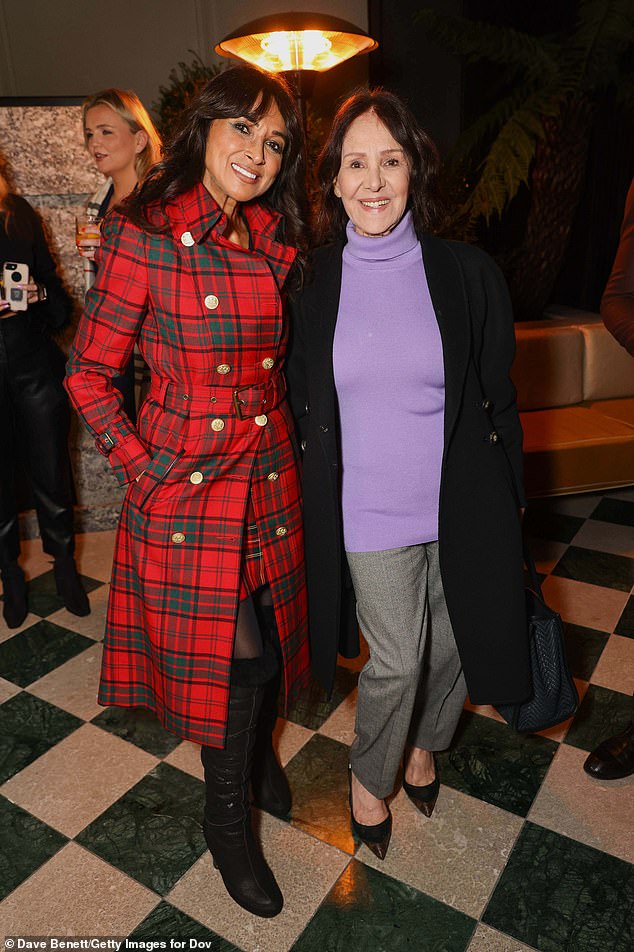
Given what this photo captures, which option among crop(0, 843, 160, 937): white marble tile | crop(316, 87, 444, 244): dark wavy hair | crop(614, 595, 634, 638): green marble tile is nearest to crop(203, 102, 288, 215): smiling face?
crop(316, 87, 444, 244): dark wavy hair

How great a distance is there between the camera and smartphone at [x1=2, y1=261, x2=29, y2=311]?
9.38 feet

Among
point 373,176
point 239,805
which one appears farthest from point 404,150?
point 239,805

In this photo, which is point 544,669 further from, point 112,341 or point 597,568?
point 597,568

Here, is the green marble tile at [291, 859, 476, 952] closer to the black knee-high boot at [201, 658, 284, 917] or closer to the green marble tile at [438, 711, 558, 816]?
the black knee-high boot at [201, 658, 284, 917]

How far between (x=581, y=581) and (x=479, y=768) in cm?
135

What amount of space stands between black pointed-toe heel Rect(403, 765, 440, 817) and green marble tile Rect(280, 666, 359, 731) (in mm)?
433

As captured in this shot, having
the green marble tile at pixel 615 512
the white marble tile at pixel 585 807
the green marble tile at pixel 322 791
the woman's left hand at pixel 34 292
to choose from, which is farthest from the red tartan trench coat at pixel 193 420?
the green marble tile at pixel 615 512

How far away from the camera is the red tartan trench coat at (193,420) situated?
1604mm

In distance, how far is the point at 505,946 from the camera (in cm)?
174

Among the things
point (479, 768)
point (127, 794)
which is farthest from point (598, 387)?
point (127, 794)

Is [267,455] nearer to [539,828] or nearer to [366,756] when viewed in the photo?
[366,756]

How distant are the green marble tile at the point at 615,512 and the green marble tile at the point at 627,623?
34.3 inches

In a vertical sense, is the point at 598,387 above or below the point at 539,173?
below

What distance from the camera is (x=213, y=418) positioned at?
1654 mm
